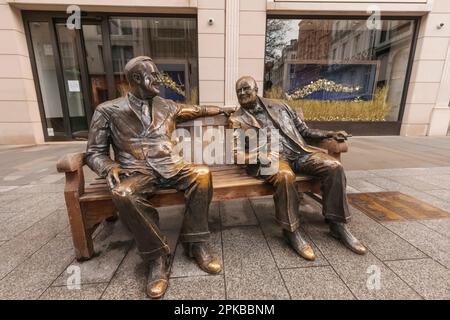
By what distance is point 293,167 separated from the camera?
2490 mm

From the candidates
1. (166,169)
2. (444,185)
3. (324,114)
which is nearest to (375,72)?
(324,114)

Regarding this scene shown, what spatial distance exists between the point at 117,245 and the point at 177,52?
6.93 meters

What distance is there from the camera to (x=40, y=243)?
2.34 m

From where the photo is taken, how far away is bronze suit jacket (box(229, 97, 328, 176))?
254 cm

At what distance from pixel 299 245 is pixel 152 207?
1247 mm

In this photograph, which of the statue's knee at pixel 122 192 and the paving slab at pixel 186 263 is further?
the paving slab at pixel 186 263

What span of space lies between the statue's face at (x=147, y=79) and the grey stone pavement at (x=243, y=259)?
1381 millimetres

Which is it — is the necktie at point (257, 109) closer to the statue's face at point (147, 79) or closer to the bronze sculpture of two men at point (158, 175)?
→ the bronze sculpture of two men at point (158, 175)

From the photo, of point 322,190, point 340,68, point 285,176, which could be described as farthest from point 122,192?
point 340,68

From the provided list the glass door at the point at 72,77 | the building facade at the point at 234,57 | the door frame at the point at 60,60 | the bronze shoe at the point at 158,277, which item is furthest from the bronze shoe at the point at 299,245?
the glass door at the point at 72,77

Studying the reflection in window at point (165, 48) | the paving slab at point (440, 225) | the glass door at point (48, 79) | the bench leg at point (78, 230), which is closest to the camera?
the bench leg at point (78, 230)

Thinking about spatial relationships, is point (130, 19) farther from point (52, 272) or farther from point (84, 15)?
point (52, 272)

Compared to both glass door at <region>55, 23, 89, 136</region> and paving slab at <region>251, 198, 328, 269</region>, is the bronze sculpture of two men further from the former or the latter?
glass door at <region>55, 23, 89, 136</region>

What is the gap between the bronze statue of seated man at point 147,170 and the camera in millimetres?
1778
